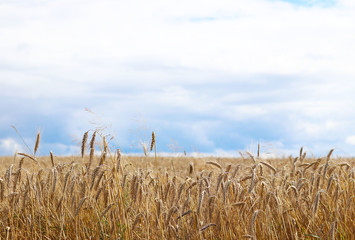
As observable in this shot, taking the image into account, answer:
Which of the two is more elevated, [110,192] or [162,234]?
[110,192]

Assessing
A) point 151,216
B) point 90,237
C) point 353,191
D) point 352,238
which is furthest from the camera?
point 353,191

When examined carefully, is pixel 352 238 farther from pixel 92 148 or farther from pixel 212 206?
pixel 92 148

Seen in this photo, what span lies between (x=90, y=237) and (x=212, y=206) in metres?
1.22

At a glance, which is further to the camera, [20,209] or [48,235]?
[20,209]

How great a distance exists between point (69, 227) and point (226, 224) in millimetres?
1672

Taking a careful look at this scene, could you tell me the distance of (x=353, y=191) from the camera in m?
4.45

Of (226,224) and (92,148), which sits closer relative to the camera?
(226,224)

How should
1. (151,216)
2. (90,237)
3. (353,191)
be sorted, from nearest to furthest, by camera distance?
(90,237), (151,216), (353,191)

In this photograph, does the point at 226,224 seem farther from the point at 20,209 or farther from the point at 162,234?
the point at 20,209

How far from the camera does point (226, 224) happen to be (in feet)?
12.0

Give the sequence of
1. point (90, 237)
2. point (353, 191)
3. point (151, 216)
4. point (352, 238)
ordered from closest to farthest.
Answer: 1. point (352, 238)
2. point (90, 237)
3. point (151, 216)
4. point (353, 191)

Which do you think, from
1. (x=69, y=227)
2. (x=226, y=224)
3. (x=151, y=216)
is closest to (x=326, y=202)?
(x=226, y=224)

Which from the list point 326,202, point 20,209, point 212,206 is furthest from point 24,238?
point 326,202

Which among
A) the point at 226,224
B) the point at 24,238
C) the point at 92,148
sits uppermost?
the point at 92,148
